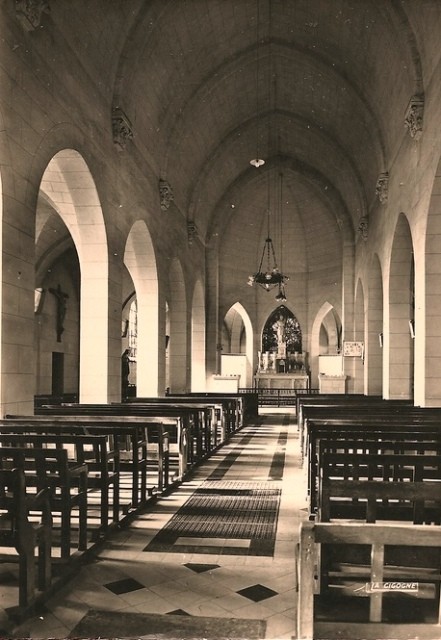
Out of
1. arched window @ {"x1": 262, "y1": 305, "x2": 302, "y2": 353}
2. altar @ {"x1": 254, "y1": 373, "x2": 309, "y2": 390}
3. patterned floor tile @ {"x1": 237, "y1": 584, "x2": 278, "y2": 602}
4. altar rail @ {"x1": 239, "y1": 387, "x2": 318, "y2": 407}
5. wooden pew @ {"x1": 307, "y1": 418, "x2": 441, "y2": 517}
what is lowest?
altar rail @ {"x1": 239, "y1": 387, "x2": 318, "y2": 407}

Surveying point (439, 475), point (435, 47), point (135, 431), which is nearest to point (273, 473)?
point (135, 431)

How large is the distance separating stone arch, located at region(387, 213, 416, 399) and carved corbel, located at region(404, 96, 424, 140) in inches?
146

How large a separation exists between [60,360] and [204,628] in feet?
64.7

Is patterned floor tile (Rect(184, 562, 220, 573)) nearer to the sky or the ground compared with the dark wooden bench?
nearer to the ground

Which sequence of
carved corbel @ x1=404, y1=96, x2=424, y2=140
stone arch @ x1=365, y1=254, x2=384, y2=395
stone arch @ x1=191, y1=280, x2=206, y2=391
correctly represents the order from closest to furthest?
1. carved corbel @ x1=404, y1=96, x2=424, y2=140
2. stone arch @ x1=365, y1=254, x2=384, y2=395
3. stone arch @ x1=191, y1=280, x2=206, y2=391

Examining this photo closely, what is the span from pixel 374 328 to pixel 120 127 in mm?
10013

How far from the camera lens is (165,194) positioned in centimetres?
1605

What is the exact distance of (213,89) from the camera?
1608 centimetres

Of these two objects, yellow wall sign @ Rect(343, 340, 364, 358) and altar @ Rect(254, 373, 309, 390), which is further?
altar @ Rect(254, 373, 309, 390)

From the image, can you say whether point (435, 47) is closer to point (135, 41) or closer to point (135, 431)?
point (135, 41)

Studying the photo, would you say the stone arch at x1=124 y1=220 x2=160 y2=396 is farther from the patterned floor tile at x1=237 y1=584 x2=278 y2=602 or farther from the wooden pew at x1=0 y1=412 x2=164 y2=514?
the patterned floor tile at x1=237 y1=584 x2=278 y2=602

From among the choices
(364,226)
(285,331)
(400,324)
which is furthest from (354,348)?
(285,331)

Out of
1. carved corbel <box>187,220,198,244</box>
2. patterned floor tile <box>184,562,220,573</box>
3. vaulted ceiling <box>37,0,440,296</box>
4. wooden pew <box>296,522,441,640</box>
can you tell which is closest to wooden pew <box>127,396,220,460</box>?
patterned floor tile <box>184,562,220,573</box>

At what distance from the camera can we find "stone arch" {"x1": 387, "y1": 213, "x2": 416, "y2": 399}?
14781 mm
